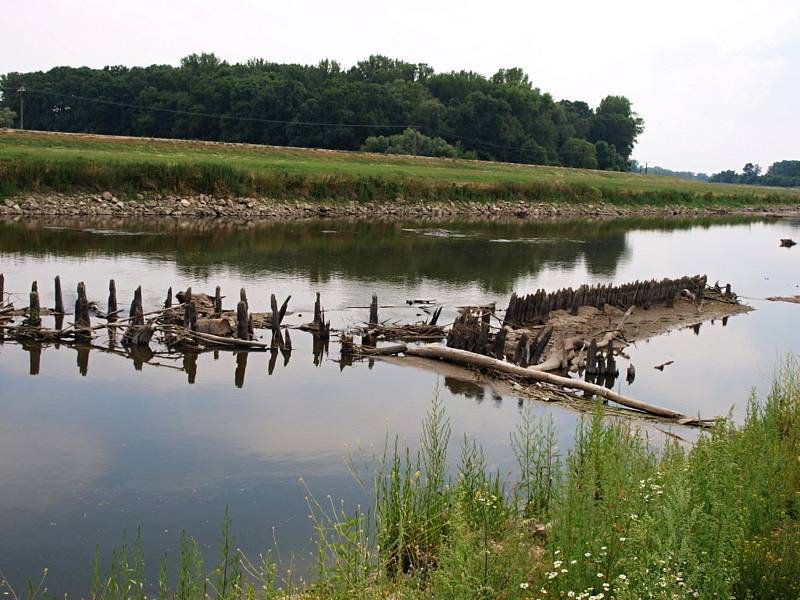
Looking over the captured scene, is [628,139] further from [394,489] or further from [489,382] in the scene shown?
A: [394,489]

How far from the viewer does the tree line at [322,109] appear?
387 ft

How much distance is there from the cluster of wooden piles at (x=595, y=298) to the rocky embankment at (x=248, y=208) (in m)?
33.6

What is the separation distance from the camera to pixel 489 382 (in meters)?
19.1

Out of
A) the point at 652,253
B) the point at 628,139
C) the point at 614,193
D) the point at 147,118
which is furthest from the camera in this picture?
the point at 628,139

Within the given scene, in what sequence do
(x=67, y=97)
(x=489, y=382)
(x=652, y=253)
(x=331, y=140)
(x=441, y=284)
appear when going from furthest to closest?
(x=67, y=97) < (x=331, y=140) < (x=652, y=253) < (x=441, y=284) < (x=489, y=382)

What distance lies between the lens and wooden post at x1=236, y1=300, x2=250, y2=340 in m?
20.8

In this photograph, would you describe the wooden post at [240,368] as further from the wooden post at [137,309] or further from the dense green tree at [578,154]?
the dense green tree at [578,154]

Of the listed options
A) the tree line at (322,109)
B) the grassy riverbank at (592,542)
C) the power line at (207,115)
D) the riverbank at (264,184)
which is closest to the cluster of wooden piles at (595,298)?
the grassy riverbank at (592,542)

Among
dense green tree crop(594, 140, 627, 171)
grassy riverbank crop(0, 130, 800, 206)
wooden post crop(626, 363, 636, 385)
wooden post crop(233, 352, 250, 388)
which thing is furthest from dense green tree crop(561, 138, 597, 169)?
wooden post crop(233, 352, 250, 388)

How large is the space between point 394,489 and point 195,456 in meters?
5.50

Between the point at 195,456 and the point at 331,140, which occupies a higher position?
the point at 331,140

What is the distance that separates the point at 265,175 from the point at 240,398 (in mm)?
47628

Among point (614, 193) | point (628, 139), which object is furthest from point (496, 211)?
point (628, 139)

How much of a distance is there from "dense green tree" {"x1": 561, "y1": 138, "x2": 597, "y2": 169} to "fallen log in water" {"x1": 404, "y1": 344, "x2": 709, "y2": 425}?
118 meters
